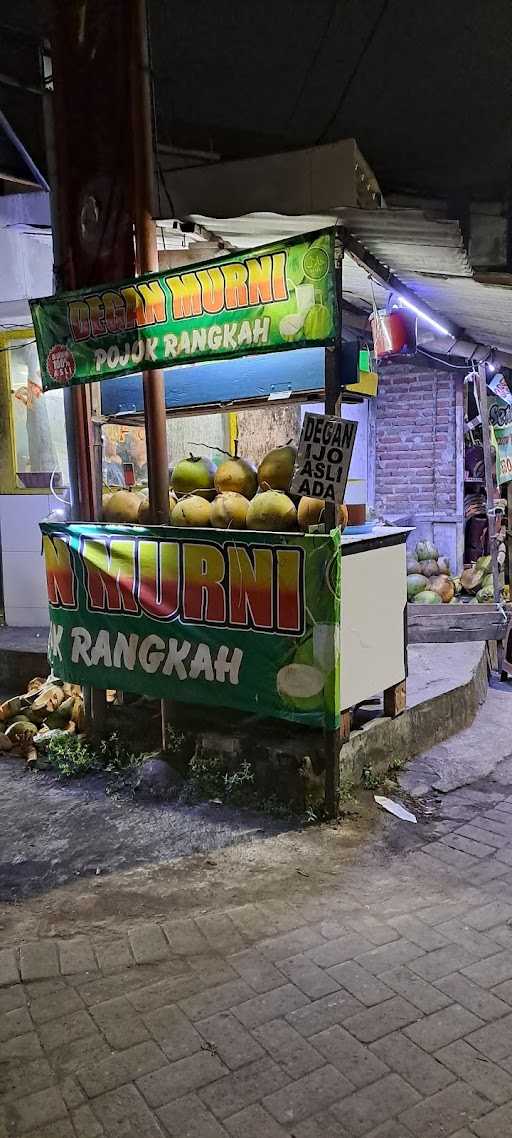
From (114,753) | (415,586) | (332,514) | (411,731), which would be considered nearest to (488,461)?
(415,586)

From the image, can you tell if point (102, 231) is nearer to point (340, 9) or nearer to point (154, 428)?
point (154, 428)

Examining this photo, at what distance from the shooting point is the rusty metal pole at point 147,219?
215 inches

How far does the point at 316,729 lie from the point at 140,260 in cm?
375

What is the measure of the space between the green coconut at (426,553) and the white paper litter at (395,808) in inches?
310

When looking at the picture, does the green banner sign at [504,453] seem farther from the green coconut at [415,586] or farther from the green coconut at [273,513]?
the green coconut at [273,513]

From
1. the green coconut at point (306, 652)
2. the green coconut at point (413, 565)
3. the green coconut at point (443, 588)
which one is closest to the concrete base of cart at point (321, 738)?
the green coconut at point (306, 652)

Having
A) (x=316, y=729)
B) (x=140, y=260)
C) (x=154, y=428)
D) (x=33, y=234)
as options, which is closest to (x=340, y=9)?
(x=33, y=234)

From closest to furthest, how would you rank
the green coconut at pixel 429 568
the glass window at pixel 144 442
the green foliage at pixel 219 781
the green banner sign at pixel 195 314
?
the green banner sign at pixel 195 314, the green foliage at pixel 219 781, the glass window at pixel 144 442, the green coconut at pixel 429 568

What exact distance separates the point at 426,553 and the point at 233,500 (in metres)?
7.93

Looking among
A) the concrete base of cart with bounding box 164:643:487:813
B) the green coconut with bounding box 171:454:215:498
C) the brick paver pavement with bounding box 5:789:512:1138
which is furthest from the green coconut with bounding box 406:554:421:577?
the brick paver pavement with bounding box 5:789:512:1138

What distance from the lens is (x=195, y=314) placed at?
5035mm

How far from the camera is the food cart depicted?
4695 mm

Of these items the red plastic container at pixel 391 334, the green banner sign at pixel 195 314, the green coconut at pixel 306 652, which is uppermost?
the red plastic container at pixel 391 334

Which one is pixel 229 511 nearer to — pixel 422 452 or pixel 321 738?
pixel 321 738
